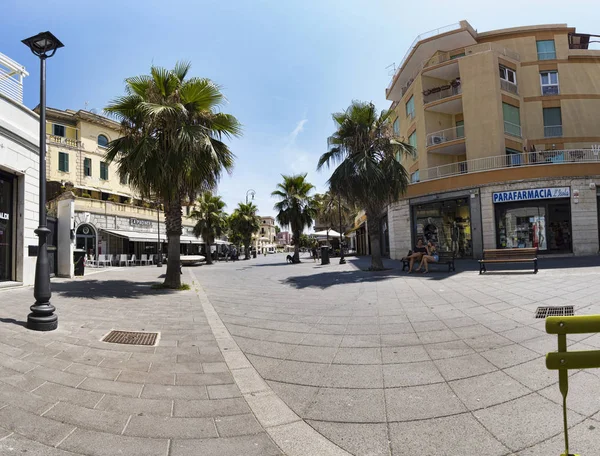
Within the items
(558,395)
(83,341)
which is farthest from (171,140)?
(558,395)

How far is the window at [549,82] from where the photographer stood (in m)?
23.3

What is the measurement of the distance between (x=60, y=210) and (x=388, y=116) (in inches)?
596

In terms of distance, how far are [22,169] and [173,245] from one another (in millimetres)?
4904

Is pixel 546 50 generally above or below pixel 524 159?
above

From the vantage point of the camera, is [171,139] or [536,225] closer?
[171,139]

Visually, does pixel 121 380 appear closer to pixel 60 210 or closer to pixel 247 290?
pixel 247 290

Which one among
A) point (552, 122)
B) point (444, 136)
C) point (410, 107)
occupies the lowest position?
point (444, 136)

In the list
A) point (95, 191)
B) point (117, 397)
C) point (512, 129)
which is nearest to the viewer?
point (117, 397)

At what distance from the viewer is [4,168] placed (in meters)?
9.70

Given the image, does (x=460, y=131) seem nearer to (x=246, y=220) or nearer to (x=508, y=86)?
(x=508, y=86)

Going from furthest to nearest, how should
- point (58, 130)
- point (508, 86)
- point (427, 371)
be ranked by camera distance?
point (58, 130) < point (508, 86) < point (427, 371)

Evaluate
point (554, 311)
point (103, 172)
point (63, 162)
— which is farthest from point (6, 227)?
point (103, 172)

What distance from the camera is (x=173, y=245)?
11008mm

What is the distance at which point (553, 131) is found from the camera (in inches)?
903
